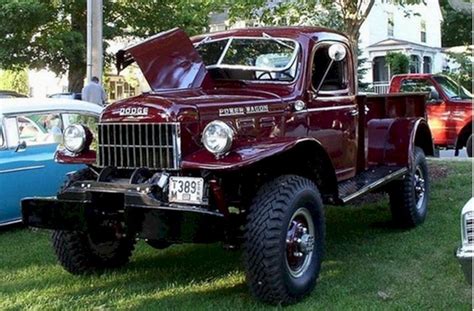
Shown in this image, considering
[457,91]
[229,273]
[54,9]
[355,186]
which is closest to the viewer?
[229,273]

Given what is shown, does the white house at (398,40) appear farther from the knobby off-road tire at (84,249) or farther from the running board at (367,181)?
the knobby off-road tire at (84,249)

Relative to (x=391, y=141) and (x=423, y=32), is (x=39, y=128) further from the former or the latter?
(x=423, y=32)

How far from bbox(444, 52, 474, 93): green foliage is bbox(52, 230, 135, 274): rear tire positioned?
9.63m

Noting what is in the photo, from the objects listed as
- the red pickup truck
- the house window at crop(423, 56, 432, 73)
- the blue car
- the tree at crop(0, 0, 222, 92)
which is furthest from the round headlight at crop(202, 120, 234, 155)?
the house window at crop(423, 56, 432, 73)

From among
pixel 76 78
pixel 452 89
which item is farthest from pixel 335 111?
pixel 76 78

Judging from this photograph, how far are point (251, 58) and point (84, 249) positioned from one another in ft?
7.19

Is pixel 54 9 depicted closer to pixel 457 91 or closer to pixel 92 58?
pixel 92 58

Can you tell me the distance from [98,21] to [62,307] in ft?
26.7

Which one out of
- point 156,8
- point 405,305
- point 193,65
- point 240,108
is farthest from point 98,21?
point 156,8

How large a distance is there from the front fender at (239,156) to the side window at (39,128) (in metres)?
3.54

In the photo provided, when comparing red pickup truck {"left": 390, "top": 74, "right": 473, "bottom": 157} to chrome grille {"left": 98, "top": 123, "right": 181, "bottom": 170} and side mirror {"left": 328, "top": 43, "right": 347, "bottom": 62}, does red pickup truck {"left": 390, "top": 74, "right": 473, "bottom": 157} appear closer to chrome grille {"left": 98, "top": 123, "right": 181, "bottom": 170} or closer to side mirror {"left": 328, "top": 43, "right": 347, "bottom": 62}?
side mirror {"left": 328, "top": 43, "right": 347, "bottom": 62}

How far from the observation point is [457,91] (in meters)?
13.9

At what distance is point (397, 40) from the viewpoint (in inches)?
1292

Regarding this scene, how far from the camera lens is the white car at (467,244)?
13.6ft
